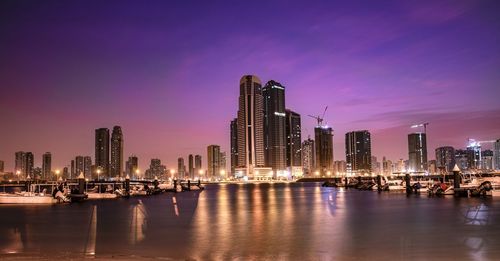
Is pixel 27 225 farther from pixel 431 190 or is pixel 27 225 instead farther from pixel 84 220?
pixel 431 190

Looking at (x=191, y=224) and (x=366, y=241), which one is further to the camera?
(x=191, y=224)

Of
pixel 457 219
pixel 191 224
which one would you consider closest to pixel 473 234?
pixel 457 219

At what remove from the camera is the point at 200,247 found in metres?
28.2

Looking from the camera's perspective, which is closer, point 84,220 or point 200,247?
point 200,247

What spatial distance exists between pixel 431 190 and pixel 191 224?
58585 mm

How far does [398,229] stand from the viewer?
3684 cm

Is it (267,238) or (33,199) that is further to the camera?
(33,199)

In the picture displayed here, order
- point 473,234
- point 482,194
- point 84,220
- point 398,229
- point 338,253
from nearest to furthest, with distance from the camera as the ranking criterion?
point 338,253
point 473,234
point 398,229
point 84,220
point 482,194

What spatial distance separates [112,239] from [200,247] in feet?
23.1

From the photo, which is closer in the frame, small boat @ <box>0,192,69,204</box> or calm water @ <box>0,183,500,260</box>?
calm water @ <box>0,183,500,260</box>

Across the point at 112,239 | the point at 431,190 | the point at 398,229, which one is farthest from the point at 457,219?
the point at 431,190

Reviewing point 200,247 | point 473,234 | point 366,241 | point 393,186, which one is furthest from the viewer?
point 393,186

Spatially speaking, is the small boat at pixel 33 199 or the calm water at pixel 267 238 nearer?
the calm water at pixel 267 238

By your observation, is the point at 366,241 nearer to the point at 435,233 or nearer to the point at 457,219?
the point at 435,233
